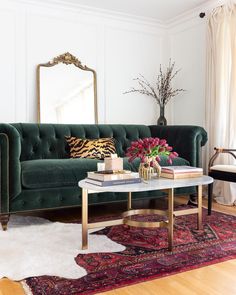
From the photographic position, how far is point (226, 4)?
383 cm

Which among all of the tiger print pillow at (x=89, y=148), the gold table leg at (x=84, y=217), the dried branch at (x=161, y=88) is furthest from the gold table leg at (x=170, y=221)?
the dried branch at (x=161, y=88)

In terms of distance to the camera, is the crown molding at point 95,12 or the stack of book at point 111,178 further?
the crown molding at point 95,12

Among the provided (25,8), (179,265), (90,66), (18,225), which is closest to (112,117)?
(90,66)

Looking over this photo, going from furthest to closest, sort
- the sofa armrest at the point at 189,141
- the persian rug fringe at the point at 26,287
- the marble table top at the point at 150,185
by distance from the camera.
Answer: the sofa armrest at the point at 189,141, the marble table top at the point at 150,185, the persian rug fringe at the point at 26,287

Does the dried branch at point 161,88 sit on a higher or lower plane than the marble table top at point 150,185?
higher

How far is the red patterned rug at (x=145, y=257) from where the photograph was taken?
5.49 feet

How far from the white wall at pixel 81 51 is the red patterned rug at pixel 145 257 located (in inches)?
83.4

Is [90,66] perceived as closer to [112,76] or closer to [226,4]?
[112,76]

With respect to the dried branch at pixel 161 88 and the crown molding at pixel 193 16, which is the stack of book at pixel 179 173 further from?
the crown molding at pixel 193 16

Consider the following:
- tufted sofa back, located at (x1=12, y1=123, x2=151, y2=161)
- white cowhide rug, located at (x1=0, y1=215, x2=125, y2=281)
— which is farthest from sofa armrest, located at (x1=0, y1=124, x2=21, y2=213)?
tufted sofa back, located at (x1=12, y1=123, x2=151, y2=161)

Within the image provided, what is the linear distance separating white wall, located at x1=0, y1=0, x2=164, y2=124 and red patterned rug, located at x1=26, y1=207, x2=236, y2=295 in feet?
6.95

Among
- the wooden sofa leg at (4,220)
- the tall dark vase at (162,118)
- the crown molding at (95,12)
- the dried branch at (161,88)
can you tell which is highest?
the crown molding at (95,12)

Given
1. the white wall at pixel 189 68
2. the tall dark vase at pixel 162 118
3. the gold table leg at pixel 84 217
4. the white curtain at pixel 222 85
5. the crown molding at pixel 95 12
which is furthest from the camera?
the tall dark vase at pixel 162 118

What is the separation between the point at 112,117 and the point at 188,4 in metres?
1.74
